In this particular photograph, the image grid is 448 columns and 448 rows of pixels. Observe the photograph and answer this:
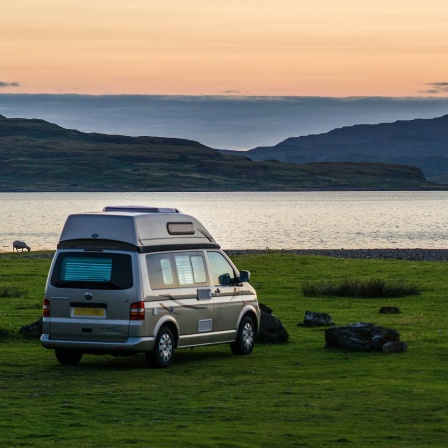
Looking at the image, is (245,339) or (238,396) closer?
(238,396)

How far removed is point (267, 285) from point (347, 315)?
32.1ft

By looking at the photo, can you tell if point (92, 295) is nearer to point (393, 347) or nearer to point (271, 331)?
point (271, 331)

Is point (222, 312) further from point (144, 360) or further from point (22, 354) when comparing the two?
point (22, 354)

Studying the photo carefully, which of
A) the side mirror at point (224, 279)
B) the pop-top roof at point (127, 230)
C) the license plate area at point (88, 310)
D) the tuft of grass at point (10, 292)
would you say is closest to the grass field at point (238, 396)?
the license plate area at point (88, 310)

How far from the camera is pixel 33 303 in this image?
31.6 metres

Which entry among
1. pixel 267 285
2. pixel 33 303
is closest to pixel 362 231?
pixel 267 285

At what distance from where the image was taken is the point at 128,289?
18.9 metres

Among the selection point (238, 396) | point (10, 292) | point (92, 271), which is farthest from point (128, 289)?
point (10, 292)

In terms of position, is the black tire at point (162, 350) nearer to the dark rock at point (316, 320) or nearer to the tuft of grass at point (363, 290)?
the dark rock at point (316, 320)

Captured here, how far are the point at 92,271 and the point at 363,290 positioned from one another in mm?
18036

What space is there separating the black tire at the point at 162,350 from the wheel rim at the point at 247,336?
2.23 metres

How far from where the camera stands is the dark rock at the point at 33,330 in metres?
24.0

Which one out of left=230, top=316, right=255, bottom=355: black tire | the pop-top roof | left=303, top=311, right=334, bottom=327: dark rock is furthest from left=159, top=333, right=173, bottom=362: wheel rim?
left=303, top=311, right=334, bottom=327: dark rock

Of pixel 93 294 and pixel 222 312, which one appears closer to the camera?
pixel 93 294
